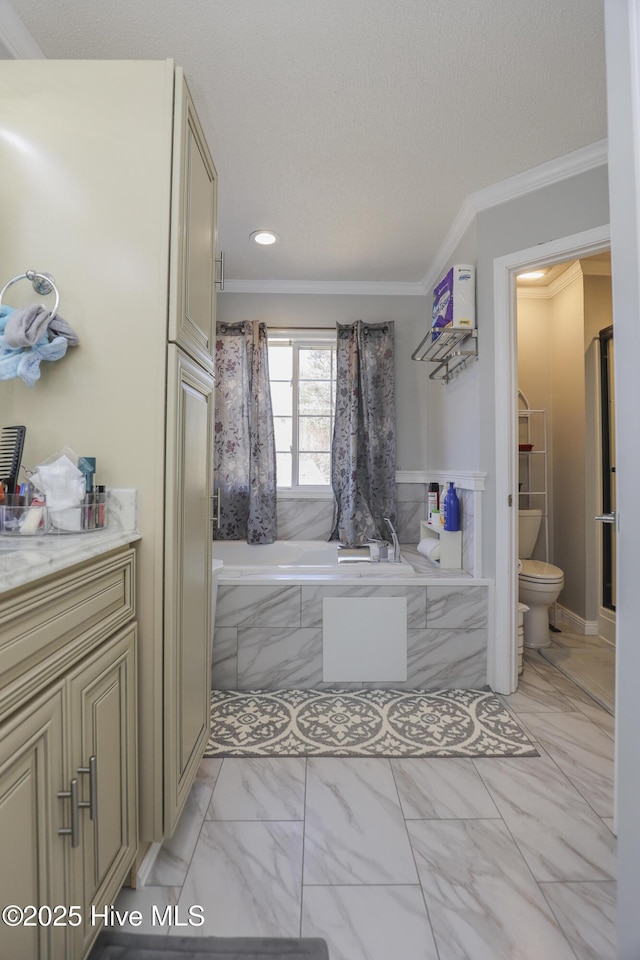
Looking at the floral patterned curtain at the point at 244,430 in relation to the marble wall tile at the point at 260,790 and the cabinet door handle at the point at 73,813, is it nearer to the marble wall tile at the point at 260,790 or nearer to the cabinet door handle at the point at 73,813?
the marble wall tile at the point at 260,790

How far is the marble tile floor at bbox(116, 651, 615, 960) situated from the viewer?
111 cm

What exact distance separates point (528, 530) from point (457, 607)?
1.33m

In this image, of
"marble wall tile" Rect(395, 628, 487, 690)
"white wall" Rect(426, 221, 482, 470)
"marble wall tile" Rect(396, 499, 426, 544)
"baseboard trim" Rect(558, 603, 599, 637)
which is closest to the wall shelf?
"white wall" Rect(426, 221, 482, 470)

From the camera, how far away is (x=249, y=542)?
11.0ft

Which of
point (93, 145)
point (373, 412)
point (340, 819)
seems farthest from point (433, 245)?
point (340, 819)

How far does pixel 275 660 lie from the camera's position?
236cm

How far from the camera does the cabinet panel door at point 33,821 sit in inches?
26.9

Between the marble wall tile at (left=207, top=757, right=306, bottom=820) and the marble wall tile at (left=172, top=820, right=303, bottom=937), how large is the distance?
5 centimetres

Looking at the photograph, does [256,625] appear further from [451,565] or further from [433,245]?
[433,245]

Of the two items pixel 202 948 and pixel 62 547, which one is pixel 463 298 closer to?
pixel 62 547

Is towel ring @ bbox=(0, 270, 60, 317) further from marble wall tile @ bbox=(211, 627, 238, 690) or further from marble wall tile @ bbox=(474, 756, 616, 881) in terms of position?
marble wall tile @ bbox=(474, 756, 616, 881)

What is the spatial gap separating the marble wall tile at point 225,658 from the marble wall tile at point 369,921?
1199 mm

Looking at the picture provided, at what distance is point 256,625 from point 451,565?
114cm

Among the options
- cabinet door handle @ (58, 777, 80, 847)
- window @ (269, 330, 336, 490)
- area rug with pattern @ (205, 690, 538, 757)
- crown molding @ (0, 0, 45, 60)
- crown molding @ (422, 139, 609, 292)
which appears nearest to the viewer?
cabinet door handle @ (58, 777, 80, 847)
